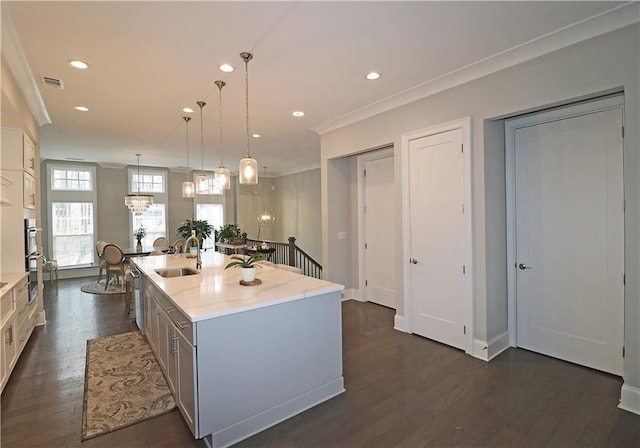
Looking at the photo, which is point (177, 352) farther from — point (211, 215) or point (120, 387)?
point (211, 215)

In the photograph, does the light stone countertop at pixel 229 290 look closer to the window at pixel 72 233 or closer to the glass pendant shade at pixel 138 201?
the glass pendant shade at pixel 138 201

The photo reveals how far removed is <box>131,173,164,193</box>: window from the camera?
361 inches

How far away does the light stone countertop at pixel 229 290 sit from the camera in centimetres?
218

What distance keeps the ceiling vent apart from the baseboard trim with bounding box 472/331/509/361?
5190 millimetres

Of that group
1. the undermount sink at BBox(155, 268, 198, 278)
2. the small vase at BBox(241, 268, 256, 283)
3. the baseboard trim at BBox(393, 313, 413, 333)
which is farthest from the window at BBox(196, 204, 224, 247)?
the small vase at BBox(241, 268, 256, 283)

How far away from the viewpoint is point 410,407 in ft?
8.42

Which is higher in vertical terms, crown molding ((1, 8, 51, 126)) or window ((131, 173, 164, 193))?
crown molding ((1, 8, 51, 126))

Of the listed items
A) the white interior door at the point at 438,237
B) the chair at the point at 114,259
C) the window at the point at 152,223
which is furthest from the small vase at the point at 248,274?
the window at the point at 152,223

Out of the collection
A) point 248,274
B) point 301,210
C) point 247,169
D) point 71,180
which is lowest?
point 248,274

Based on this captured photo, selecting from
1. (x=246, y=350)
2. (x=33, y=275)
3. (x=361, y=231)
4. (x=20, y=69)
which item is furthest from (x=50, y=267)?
(x=246, y=350)

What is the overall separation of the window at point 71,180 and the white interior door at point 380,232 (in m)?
7.60

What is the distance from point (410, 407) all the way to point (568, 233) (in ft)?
7.55

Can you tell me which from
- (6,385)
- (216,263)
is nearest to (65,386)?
(6,385)

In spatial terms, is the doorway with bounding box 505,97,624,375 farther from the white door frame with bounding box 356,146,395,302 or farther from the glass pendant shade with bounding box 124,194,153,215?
the glass pendant shade with bounding box 124,194,153,215
